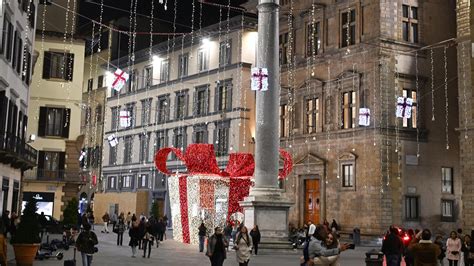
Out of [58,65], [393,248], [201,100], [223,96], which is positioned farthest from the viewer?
[201,100]

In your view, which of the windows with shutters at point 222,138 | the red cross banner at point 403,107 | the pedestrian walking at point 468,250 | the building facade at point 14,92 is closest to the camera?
the pedestrian walking at point 468,250

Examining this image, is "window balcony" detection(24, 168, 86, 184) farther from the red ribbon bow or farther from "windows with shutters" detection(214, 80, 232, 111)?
the red ribbon bow

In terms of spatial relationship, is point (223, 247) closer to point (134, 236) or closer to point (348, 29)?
point (134, 236)

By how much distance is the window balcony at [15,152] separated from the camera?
3019 cm

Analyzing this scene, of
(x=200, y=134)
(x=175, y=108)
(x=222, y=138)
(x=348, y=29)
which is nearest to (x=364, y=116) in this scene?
(x=348, y=29)

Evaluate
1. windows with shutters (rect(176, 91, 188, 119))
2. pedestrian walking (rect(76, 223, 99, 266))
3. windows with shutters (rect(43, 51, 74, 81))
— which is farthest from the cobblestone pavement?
windows with shutters (rect(176, 91, 188, 119))

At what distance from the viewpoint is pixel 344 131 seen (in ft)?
134

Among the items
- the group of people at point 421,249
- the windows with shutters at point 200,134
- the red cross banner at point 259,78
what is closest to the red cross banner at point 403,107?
the red cross banner at point 259,78

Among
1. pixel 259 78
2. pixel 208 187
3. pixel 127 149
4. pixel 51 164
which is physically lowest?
pixel 208 187

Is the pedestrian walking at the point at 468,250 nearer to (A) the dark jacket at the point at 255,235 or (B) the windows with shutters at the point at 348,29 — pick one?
(A) the dark jacket at the point at 255,235

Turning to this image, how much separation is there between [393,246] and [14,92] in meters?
23.0

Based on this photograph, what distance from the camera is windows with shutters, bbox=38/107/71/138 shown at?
49.4 meters

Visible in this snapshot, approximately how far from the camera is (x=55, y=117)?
4975 centimetres

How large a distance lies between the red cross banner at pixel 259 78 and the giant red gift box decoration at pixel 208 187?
858cm
